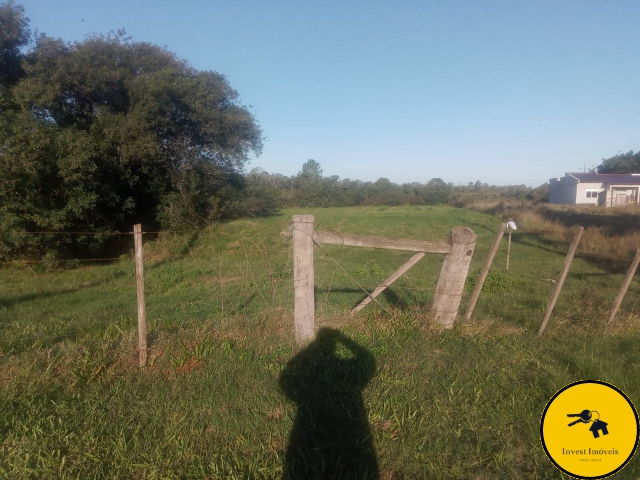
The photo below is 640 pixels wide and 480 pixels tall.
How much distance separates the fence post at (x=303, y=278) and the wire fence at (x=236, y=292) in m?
0.40

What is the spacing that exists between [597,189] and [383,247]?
49.5 metres

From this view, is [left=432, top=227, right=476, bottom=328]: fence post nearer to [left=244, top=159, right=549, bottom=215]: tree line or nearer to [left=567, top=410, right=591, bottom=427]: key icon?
[left=567, top=410, right=591, bottom=427]: key icon

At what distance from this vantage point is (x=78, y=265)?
12.6 meters

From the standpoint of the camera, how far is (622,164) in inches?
2340

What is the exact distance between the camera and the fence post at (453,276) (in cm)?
491

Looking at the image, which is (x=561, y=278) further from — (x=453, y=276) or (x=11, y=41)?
(x=11, y=41)

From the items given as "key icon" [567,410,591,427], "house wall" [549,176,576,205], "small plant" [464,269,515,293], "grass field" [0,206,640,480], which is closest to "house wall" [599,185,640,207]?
"house wall" [549,176,576,205]

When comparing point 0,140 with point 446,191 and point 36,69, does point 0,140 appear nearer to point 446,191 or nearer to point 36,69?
point 36,69

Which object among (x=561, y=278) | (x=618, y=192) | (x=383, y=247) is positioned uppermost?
(x=618, y=192)

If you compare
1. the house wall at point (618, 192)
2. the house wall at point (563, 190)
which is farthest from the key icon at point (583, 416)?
the house wall at point (563, 190)

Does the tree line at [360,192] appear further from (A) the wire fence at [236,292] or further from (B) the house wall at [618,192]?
(A) the wire fence at [236,292]

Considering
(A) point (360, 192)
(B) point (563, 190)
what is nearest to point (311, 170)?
(A) point (360, 192)

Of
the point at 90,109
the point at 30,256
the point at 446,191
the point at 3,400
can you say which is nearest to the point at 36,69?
the point at 90,109

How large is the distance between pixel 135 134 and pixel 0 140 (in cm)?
453
